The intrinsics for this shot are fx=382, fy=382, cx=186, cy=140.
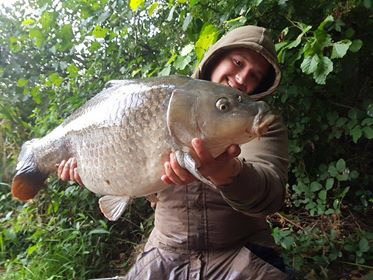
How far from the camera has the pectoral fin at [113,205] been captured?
1438 mm

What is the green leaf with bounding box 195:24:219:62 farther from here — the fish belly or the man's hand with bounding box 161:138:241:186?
the man's hand with bounding box 161:138:241:186

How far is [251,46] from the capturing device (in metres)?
1.57

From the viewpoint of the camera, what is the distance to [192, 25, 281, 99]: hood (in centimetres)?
158

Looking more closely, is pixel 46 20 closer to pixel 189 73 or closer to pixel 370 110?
pixel 189 73

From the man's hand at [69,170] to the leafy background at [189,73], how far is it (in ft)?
2.72

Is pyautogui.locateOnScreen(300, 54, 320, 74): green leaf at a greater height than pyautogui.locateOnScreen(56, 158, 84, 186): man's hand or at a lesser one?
lesser

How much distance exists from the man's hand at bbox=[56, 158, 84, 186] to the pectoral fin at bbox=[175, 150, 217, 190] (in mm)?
655

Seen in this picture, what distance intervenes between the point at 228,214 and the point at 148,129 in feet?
1.90

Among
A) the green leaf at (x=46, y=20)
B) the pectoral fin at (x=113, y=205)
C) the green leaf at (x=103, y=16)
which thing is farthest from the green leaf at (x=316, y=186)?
the green leaf at (x=46, y=20)

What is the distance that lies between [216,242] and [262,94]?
66 cm

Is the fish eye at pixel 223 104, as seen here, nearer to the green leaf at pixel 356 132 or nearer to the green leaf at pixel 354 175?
the green leaf at pixel 356 132

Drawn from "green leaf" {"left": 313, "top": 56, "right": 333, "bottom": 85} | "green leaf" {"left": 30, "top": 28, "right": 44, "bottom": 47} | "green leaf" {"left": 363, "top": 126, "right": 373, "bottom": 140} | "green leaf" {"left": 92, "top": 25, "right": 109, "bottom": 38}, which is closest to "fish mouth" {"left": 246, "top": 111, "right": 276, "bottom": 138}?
"green leaf" {"left": 313, "top": 56, "right": 333, "bottom": 85}

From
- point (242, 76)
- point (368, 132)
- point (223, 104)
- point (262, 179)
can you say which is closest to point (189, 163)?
point (223, 104)

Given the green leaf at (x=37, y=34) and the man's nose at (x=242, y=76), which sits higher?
the green leaf at (x=37, y=34)
